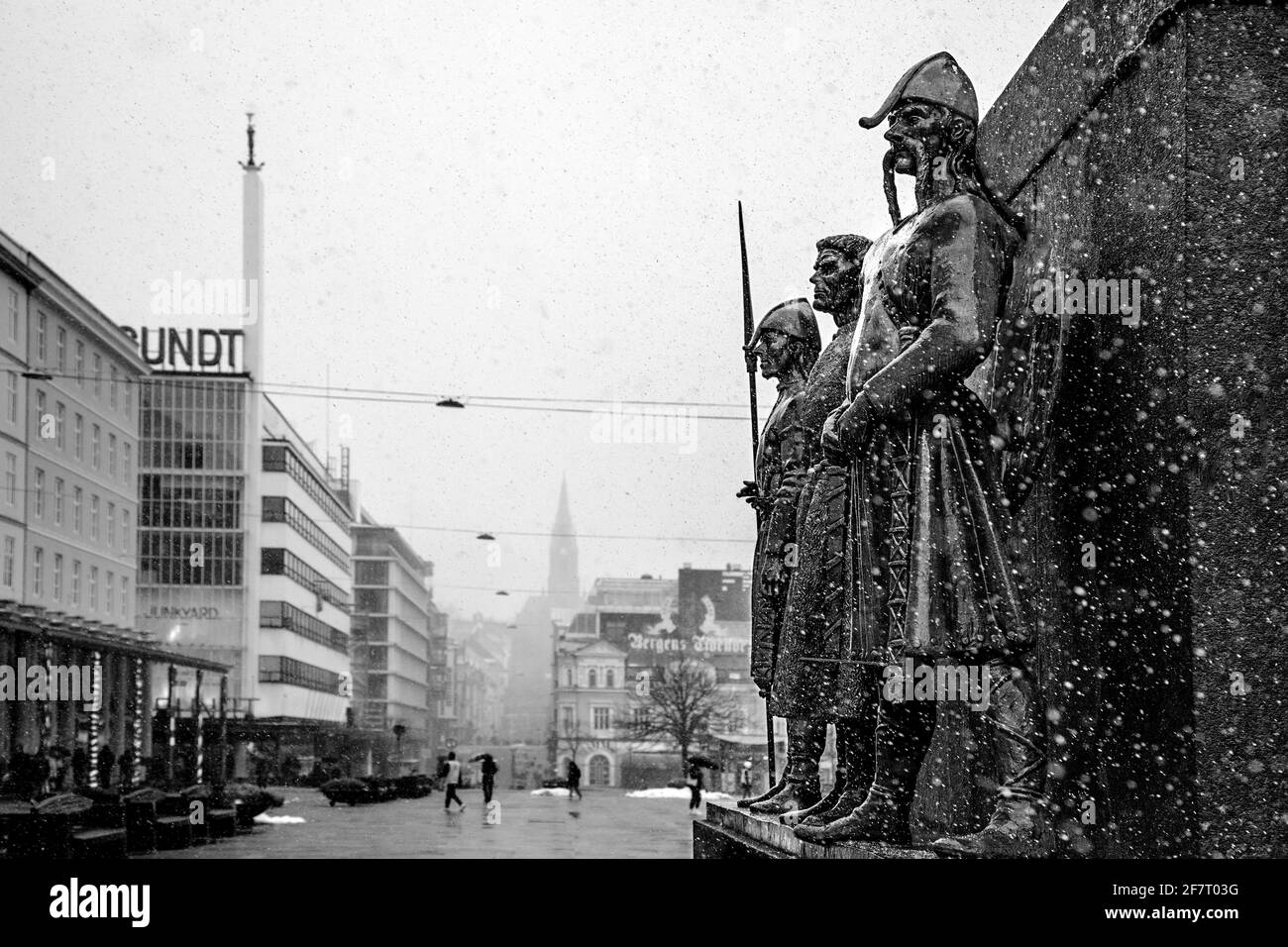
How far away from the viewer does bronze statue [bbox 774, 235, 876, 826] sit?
445 cm

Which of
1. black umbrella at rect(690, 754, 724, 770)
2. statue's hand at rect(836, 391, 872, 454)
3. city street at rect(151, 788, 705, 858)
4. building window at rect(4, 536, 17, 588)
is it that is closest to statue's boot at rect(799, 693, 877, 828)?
statue's hand at rect(836, 391, 872, 454)

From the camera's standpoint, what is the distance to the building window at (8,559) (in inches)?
1751

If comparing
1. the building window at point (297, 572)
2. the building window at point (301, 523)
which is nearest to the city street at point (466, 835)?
the building window at point (297, 572)

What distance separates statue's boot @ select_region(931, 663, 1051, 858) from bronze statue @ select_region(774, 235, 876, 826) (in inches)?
28.3

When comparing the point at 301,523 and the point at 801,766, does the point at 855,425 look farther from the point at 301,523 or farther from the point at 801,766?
the point at 301,523

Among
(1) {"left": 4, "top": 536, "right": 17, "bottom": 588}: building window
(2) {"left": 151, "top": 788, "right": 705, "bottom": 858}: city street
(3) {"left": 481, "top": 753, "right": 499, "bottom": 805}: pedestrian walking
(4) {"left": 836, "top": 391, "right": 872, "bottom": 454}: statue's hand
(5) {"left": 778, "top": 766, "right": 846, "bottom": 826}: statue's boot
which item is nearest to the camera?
(4) {"left": 836, "top": 391, "right": 872, "bottom": 454}: statue's hand

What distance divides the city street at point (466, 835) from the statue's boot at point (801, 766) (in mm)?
6842

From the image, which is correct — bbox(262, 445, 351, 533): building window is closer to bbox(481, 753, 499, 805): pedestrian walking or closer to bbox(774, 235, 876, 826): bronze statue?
bbox(481, 753, 499, 805): pedestrian walking

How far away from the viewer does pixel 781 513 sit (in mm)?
5801

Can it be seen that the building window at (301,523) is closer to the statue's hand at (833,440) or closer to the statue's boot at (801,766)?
the statue's boot at (801,766)

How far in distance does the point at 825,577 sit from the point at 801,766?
3.69 feet

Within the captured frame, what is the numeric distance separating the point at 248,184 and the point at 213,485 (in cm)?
1885

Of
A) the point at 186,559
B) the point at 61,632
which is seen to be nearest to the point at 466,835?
the point at 61,632
